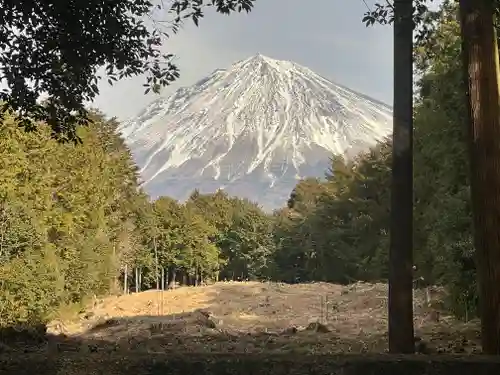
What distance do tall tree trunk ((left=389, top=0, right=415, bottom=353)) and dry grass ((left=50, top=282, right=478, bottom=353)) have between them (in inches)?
49.4

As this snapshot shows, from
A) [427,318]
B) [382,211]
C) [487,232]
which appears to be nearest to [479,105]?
[487,232]

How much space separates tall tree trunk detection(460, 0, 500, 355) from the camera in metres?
4.57

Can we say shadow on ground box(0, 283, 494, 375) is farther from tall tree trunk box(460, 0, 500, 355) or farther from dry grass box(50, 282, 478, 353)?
tall tree trunk box(460, 0, 500, 355)

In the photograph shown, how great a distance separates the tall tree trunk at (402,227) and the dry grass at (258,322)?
1.25 meters

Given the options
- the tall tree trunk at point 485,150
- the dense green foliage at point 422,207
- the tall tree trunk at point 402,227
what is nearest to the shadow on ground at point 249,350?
the tall tree trunk at point 402,227

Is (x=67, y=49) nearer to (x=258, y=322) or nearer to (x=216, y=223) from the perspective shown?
(x=258, y=322)

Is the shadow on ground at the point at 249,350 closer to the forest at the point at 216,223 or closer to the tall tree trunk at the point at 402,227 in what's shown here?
the tall tree trunk at the point at 402,227

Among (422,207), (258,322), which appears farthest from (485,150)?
(422,207)

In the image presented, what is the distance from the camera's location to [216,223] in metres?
56.1

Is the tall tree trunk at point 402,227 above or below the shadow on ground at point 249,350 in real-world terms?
above

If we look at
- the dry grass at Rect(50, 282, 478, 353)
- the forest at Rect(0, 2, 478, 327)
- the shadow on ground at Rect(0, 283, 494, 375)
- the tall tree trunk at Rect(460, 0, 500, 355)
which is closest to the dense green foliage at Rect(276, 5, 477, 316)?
the forest at Rect(0, 2, 478, 327)

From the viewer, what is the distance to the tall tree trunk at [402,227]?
17.7ft

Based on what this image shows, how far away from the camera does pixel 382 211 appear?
3409 centimetres

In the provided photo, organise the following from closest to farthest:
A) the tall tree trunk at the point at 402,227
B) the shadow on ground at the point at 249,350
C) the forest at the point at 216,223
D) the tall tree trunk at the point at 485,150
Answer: the shadow on ground at the point at 249,350, the tall tree trunk at the point at 485,150, the tall tree trunk at the point at 402,227, the forest at the point at 216,223
